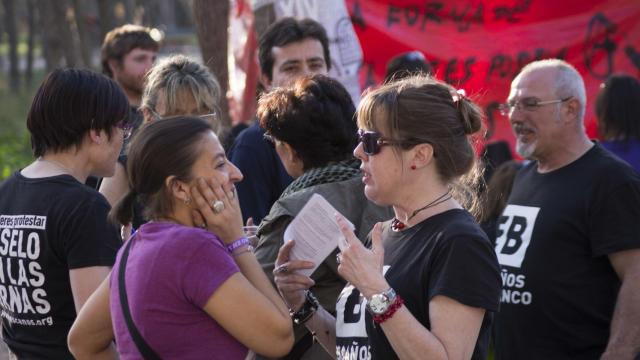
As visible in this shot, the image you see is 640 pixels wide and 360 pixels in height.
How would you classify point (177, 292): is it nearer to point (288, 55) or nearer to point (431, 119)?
point (431, 119)

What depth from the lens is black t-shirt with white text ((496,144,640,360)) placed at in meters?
3.95

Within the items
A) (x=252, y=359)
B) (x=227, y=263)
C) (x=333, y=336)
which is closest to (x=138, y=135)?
(x=227, y=263)

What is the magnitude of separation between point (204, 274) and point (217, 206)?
10.4 inches

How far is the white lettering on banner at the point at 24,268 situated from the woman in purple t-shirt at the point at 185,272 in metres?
0.40

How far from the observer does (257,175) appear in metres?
4.48

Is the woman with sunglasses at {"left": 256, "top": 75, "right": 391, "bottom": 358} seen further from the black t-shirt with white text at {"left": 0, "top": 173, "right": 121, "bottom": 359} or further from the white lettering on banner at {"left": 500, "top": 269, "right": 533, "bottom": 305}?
the white lettering on banner at {"left": 500, "top": 269, "right": 533, "bottom": 305}

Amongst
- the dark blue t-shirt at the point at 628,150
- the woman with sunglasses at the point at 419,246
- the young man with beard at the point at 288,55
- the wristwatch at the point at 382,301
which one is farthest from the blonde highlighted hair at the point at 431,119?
the dark blue t-shirt at the point at 628,150

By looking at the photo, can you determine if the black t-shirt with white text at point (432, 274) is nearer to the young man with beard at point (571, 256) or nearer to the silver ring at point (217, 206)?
the silver ring at point (217, 206)

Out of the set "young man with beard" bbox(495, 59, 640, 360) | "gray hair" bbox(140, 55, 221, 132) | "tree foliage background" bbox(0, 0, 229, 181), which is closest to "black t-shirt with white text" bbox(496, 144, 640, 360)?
"young man with beard" bbox(495, 59, 640, 360)

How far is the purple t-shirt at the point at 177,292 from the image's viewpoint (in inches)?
103

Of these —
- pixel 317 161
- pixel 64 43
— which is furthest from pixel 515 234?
pixel 64 43

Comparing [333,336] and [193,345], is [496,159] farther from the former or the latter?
[193,345]

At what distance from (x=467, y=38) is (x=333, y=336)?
4.19m

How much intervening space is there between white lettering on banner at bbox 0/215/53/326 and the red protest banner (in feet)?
12.8
